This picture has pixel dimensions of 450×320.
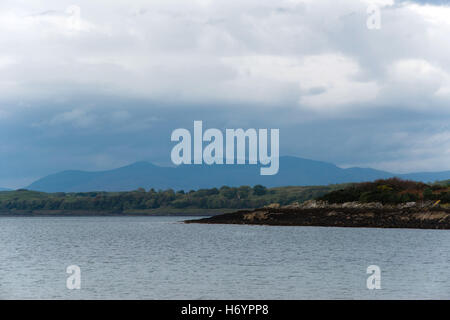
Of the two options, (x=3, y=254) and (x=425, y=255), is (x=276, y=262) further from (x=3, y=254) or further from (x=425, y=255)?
(x=3, y=254)

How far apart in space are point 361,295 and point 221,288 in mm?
8695

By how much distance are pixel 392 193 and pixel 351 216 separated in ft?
42.2

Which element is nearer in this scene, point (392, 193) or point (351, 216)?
point (351, 216)

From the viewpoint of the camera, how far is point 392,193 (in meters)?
130

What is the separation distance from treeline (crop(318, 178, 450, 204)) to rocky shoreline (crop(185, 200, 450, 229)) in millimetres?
2141

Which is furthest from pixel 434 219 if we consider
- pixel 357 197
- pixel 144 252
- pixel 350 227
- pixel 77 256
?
pixel 77 256

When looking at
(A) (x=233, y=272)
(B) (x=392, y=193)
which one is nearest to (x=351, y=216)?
(B) (x=392, y=193)

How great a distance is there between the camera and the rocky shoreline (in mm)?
111906

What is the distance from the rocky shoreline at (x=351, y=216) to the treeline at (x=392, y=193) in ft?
7.02

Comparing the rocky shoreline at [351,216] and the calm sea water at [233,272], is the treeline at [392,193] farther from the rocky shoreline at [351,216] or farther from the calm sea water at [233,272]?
the calm sea water at [233,272]

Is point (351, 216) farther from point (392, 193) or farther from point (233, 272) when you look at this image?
point (233, 272)

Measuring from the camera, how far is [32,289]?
36906mm

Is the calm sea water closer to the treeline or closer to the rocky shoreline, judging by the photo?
the rocky shoreline

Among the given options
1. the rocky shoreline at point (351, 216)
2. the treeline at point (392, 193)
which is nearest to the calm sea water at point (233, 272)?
the rocky shoreline at point (351, 216)
